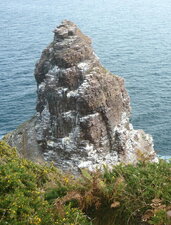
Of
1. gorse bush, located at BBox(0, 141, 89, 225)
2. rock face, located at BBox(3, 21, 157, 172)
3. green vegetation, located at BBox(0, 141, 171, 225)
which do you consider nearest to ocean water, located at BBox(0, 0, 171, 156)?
rock face, located at BBox(3, 21, 157, 172)

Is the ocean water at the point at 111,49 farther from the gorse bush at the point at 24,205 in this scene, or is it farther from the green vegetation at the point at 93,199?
the gorse bush at the point at 24,205

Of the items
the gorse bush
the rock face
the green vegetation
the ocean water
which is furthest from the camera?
the ocean water

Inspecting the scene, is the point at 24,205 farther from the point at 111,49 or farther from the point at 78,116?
the point at 111,49

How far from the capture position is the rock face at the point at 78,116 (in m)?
40.2

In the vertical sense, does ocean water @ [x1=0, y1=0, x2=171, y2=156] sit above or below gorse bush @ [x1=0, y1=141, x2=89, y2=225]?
below

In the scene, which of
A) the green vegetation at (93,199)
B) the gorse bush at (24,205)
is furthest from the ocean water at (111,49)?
the gorse bush at (24,205)

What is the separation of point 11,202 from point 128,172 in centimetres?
424

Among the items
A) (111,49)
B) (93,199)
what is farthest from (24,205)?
(111,49)

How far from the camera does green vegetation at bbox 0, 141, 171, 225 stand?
903 cm

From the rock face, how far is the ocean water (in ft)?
45.4

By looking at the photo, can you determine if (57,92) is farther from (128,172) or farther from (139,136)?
(128,172)

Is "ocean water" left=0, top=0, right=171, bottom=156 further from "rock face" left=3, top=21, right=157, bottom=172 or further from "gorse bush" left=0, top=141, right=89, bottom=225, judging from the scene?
"gorse bush" left=0, top=141, right=89, bottom=225

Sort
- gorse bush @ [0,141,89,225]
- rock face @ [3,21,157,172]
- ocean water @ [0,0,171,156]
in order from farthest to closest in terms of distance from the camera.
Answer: ocean water @ [0,0,171,156] < rock face @ [3,21,157,172] < gorse bush @ [0,141,89,225]

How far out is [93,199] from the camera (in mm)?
10383
